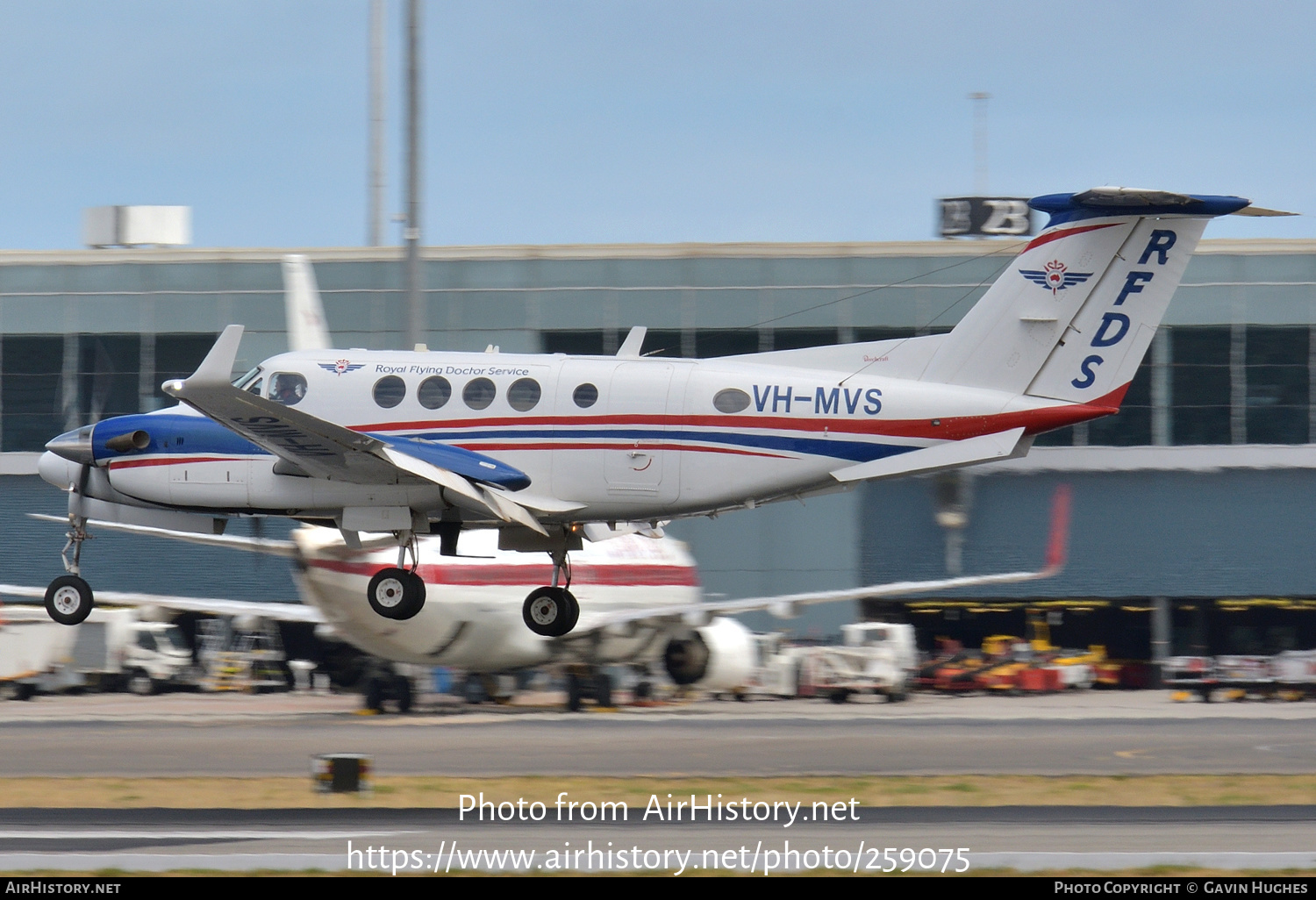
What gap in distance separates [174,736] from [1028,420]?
16761 mm

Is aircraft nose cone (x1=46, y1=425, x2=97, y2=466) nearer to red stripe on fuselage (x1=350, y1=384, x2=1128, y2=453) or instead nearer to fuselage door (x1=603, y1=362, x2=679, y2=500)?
red stripe on fuselage (x1=350, y1=384, x2=1128, y2=453)

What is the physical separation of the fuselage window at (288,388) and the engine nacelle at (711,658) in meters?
15.1

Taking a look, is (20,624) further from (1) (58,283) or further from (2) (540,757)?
(2) (540,757)

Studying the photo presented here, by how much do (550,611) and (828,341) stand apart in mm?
19671

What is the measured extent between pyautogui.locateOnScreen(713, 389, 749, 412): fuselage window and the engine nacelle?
47.4 feet

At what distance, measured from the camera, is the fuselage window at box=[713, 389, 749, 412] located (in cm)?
1908

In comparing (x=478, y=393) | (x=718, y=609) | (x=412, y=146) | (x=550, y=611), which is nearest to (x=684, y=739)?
(x=718, y=609)

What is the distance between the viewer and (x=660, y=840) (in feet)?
53.1

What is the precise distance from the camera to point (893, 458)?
61.7ft

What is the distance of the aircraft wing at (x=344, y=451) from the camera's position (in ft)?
57.6

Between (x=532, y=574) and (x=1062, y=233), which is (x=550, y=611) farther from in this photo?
(x=532, y=574)

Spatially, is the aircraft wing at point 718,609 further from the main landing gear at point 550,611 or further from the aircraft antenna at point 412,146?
the main landing gear at point 550,611

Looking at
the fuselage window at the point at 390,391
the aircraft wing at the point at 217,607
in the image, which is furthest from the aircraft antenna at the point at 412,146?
the fuselage window at the point at 390,391

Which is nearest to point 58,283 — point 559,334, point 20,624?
point 20,624
